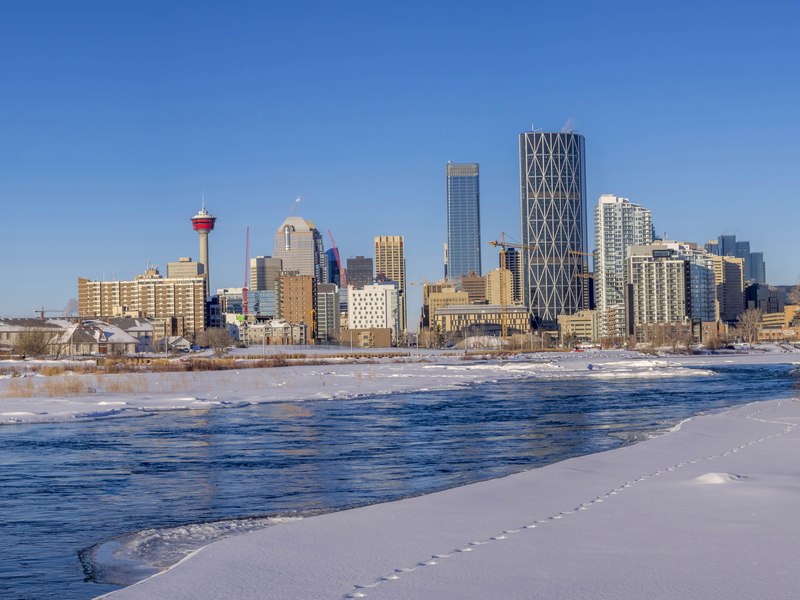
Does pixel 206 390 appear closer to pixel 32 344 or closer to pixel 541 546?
pixel 541 546

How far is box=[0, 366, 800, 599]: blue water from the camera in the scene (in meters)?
17.3

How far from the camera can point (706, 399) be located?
180 feet

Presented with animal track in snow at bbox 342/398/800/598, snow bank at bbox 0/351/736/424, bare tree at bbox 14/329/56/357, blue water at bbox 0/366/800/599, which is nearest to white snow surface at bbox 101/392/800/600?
animal track in snow at bbox 342/398/800/598

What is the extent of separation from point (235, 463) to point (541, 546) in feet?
51.7

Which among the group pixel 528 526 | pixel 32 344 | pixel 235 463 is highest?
pixel 32 344

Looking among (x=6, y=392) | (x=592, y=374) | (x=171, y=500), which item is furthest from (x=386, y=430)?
(x=592, y=374)

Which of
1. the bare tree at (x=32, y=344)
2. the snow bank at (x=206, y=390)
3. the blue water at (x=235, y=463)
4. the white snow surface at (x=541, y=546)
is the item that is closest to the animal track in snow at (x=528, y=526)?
the white snow surface at (x=541, y=546)

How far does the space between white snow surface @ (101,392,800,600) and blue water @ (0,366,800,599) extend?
2.32 metres

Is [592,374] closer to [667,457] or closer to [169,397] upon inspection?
[169,397]

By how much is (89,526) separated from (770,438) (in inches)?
737

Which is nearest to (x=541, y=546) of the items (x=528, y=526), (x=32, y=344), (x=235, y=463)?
(x=528, y=526)

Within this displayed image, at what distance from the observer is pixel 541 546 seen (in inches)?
544

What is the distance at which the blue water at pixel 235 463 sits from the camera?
680 inches

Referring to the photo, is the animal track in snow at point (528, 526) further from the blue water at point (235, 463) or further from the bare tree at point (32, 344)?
the bare tree at point (32, 344)
